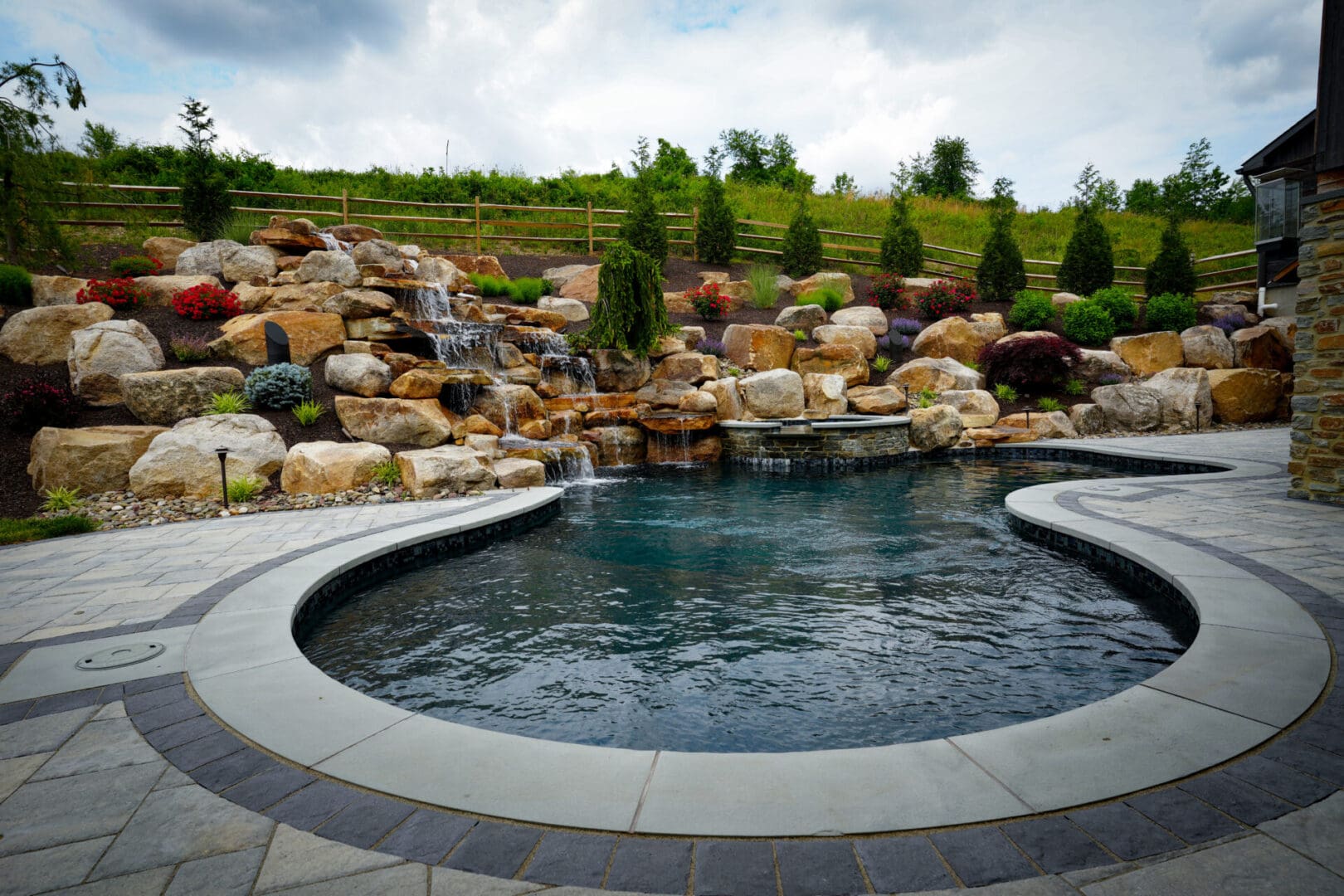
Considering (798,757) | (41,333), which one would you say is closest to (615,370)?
(41,333)

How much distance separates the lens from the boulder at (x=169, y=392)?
7648 mm

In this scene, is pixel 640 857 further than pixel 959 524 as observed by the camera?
No

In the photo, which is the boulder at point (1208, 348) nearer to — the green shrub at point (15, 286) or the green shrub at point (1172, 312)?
the green shrub at point (1172, 312)

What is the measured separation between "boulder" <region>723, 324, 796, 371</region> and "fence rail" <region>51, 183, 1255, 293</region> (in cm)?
580

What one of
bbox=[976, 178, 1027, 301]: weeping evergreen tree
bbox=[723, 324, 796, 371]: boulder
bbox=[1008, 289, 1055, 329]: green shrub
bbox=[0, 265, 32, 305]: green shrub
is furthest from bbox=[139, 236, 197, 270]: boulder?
Answer: bbox=[976, 178, 1027, 301]: weeping evergreen tree

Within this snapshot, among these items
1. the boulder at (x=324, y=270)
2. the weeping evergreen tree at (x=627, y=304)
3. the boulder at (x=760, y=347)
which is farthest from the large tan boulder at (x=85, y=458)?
the boulder at (x=760, y=347)

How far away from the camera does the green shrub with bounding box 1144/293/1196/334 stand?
14.7m

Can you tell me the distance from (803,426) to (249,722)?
8713 mm

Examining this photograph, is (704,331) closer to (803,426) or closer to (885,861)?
(803,426)

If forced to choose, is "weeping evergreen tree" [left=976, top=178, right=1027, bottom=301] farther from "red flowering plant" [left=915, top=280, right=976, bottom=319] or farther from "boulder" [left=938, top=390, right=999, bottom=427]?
"boulder" [left=938, top=390, right=999, bottom=427]

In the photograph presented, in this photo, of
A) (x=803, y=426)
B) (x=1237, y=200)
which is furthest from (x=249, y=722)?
(x=1237, y=200)

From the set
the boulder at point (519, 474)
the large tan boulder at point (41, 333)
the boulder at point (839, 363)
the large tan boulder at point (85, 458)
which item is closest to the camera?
the large tan boulder at point (85, 458)

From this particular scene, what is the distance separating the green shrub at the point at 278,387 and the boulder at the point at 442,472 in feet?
7.04

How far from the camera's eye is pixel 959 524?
20.1 ft
